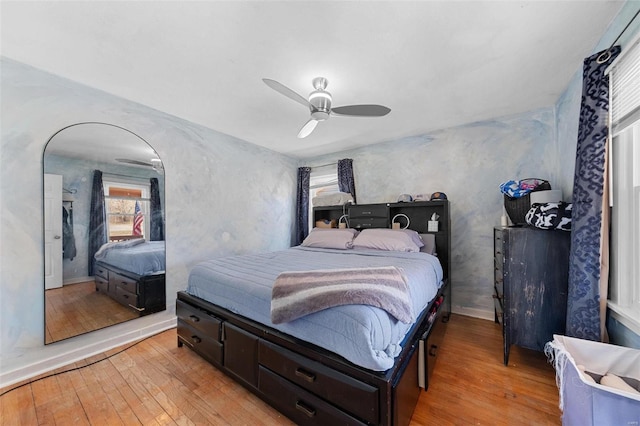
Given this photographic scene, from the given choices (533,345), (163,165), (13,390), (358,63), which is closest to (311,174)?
(163,165)

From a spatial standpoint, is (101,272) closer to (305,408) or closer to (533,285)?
(305,408)

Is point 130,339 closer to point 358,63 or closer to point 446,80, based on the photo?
point 358,63

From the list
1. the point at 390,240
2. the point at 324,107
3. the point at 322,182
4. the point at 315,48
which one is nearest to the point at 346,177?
the point at 322,182

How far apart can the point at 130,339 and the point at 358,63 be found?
10.8 ft

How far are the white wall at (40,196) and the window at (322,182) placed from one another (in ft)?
2.93

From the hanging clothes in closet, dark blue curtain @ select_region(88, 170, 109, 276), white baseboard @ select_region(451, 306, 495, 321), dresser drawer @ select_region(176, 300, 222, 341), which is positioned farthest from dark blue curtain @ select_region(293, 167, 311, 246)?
the hanging clothes in closet

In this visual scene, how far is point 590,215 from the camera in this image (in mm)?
1436

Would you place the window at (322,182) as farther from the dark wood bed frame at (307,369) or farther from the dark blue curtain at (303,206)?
the dark wood bed frame at (307,369)

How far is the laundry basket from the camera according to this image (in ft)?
3.07

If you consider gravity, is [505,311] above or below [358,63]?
below

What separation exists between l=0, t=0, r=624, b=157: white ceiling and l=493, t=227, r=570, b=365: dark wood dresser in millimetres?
1339

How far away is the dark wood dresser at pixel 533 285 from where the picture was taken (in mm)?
1735

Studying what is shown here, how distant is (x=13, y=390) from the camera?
167 cm

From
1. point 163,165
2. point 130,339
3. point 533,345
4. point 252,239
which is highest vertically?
point 163,165
